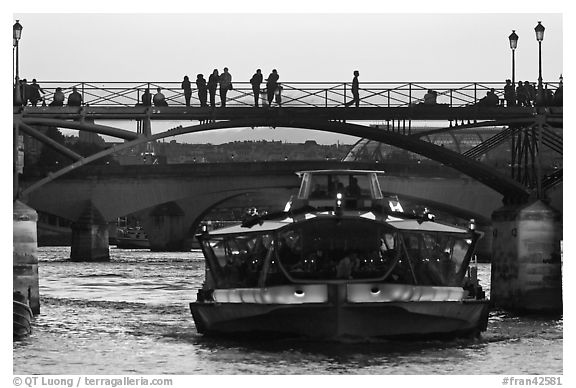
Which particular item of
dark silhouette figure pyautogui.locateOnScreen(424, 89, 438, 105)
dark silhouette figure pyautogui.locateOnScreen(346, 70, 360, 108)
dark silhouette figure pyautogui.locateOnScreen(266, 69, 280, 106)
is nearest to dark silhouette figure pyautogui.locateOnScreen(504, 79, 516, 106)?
dark silhouette figure pyautogui.locateOnScreen(424, 89, 438, 105)

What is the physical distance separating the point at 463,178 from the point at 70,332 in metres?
32.2

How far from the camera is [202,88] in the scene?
142 ft

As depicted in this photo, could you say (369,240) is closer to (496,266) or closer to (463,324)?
(463,324)

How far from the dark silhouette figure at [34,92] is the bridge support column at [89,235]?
34.2m

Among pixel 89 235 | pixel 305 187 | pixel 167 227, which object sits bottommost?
pixel 89 235

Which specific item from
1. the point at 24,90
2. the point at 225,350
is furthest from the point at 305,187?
the point at 24,90

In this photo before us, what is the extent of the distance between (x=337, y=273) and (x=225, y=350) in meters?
2.60

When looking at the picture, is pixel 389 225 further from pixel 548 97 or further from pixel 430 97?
pixel 548 97

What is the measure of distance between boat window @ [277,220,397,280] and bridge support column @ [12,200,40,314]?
29.3ft

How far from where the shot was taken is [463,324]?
33.7 m

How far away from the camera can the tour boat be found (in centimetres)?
3178

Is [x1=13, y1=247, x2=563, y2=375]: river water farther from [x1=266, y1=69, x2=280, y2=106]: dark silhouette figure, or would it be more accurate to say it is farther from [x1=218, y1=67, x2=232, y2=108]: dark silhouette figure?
[x1=266, y1=69, x2=280, y2=106]: dark silhouette figure

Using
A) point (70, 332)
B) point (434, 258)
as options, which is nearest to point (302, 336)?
point (434, 258)

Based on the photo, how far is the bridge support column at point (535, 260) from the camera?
142 ft
